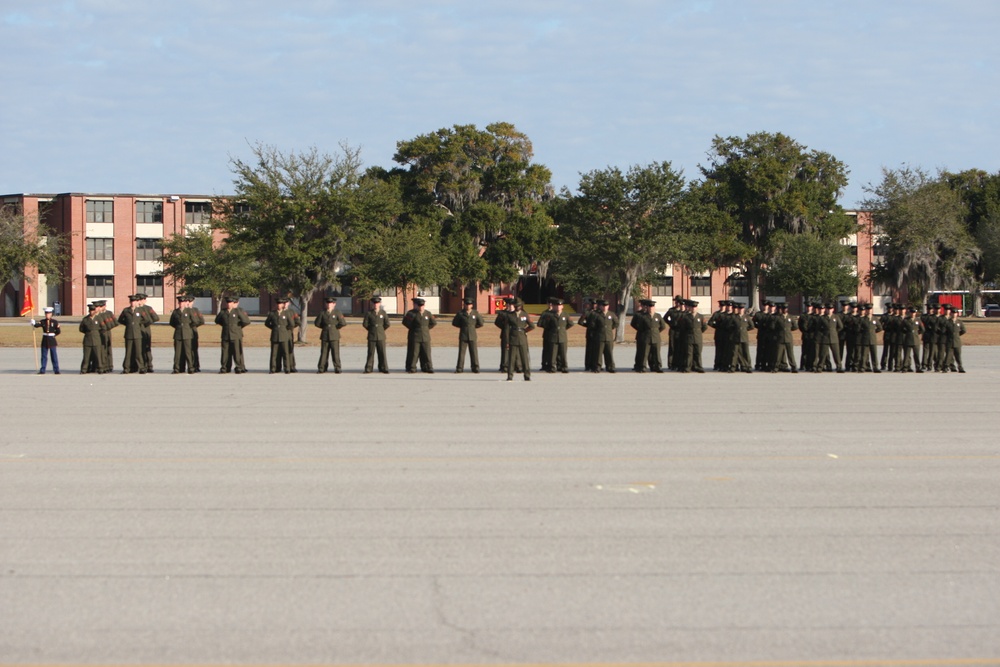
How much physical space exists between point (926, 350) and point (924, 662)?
23.3m

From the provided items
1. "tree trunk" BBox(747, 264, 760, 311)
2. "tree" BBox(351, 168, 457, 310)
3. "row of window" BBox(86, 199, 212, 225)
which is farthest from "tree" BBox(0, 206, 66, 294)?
"tree trunk" BBox(747, 264, 760, 311)

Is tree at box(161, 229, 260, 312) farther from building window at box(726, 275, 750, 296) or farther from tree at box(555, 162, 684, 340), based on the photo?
building window at box(726, 275, 750, 296)

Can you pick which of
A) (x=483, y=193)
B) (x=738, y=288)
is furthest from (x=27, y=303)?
(x=738, y=288)

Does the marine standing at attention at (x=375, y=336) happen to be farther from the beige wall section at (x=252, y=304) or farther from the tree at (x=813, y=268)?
the beige wall section at (x=252, y=304)

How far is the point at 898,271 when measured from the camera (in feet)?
218

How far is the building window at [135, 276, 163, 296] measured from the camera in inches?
3201

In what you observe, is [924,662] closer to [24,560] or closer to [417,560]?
[417,560]

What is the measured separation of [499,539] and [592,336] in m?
18.3

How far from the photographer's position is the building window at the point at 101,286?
8056cm

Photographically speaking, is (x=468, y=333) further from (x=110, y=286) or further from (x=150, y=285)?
(x=110, y=286)

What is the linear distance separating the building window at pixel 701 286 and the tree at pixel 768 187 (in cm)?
1073

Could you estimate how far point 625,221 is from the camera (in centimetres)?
3972

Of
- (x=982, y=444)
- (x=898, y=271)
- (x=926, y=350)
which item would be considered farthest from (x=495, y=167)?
(x=982, y=444)

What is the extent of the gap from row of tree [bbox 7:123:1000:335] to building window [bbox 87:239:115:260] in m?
7.66
